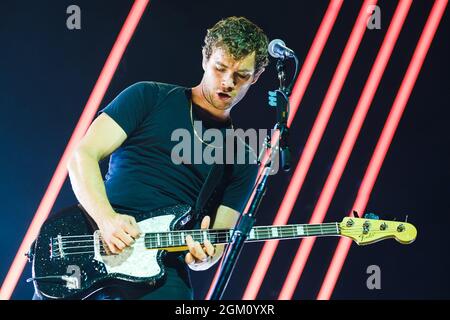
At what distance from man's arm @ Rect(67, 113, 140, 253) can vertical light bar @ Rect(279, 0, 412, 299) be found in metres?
1.45

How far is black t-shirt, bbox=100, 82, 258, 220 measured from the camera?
250 cm

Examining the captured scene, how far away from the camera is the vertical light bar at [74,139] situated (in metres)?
3.02

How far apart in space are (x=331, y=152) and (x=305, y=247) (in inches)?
24.8

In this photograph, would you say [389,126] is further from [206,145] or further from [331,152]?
[206,145]

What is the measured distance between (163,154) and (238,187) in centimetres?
45

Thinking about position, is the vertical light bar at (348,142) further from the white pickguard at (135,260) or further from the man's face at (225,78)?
the white pickguard at (135,260)

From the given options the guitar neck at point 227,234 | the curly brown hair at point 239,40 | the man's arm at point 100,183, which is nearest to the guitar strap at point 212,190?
A: the guitar neck at point 227,234

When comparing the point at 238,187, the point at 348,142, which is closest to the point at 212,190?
the point at 238,187

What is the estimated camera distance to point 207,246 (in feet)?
8.05

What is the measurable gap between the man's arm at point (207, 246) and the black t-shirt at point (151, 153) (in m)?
0.19

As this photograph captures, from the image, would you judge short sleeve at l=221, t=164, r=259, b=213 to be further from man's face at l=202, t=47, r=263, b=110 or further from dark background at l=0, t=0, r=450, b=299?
dark background at l=0, t=0, r=450, b=299

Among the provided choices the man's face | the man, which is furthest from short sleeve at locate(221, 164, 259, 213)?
the man's face

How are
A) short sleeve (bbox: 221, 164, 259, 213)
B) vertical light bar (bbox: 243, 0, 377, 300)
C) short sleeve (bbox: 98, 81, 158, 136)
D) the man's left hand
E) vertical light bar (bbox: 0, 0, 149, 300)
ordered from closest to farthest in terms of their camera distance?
the man's left hand, short sleeve (bbox: 98, 81, 158, 136), short sleeve (bbox: 221, 164, 259, 213), vertical light bar (bbox: 0, 0, 149, 300), vertical light bar (bbox: 243, 0, 377, 300)
